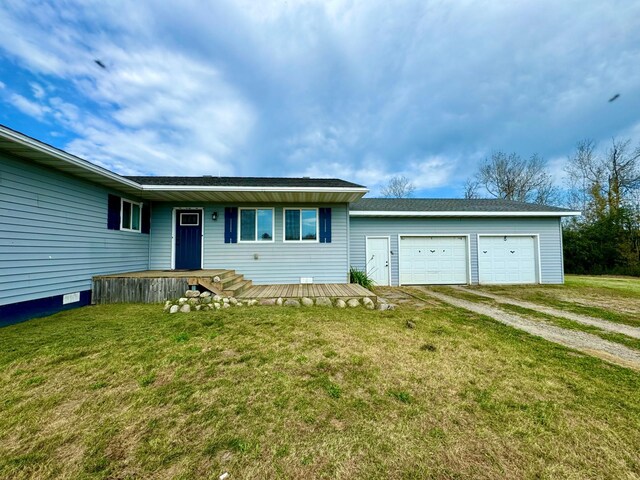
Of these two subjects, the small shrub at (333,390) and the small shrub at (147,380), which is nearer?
the small shrub at (333,390)

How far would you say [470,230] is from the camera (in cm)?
915

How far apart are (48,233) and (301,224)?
5282mm

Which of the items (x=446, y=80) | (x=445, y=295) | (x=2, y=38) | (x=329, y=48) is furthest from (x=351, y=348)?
(x=446, y=80)

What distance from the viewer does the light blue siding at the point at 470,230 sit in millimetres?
8992

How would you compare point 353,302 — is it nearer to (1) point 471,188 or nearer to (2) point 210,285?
(2) point 210,285

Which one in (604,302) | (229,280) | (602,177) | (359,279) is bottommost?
(604,302)

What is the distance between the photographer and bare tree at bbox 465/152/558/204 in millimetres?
17234

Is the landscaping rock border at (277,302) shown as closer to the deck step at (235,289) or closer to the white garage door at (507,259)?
the deck step at (235,289)

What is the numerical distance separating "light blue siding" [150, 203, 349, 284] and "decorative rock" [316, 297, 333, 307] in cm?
205

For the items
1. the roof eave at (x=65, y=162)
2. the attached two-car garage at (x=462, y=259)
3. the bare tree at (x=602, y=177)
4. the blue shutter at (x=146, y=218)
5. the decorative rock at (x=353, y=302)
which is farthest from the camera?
the bare tree at (x=602, y=177)

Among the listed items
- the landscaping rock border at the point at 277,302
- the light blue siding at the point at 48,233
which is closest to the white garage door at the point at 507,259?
the landscaping rock border at the point at 277,302

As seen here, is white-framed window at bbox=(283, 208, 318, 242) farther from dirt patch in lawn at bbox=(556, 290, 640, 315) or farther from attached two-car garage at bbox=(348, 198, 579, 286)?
dirt patch in lawn at bbox=(556, 290, 640, 315)

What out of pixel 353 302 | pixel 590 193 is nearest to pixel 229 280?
pixel 353 302

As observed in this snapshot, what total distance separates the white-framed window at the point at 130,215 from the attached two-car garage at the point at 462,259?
8381mm
